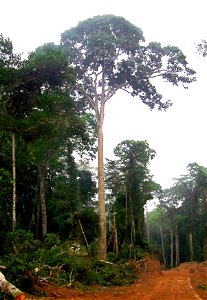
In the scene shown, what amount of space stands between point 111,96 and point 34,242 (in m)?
11.6

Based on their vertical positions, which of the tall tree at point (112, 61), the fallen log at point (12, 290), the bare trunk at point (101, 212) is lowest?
the fallen log at point (12, 290)


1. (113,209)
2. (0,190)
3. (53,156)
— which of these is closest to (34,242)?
(0,190)

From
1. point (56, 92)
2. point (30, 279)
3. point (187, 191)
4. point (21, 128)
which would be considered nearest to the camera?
point (30, 279)

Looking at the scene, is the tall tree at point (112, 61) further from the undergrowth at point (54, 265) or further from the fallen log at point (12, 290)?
the fallen log at point (12, 290)

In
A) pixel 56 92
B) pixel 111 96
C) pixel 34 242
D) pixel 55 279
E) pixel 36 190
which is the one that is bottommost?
pixel 55 279

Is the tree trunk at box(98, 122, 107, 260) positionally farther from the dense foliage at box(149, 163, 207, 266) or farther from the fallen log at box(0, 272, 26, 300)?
the dense foliage at box(149, 163, 207, 266)

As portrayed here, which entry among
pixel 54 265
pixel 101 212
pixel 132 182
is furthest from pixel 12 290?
pixel 132 182

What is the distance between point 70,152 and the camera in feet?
90.5

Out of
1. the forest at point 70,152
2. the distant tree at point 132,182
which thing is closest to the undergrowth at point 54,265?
the forest at point 70,152

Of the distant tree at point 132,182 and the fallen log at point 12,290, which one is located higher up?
the distant tree at point 132,182

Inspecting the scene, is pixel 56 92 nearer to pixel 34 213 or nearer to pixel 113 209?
pixel 34 213

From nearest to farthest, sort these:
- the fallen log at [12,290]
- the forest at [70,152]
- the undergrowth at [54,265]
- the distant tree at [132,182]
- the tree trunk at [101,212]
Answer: the fallen log at [12,290], the undergrowth at [54,265], the forest at [70,152], the tree trunk at [101,212], the distant tree at [132,182]

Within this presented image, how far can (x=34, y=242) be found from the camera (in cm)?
1630

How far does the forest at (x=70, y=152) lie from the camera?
50.0 ft
